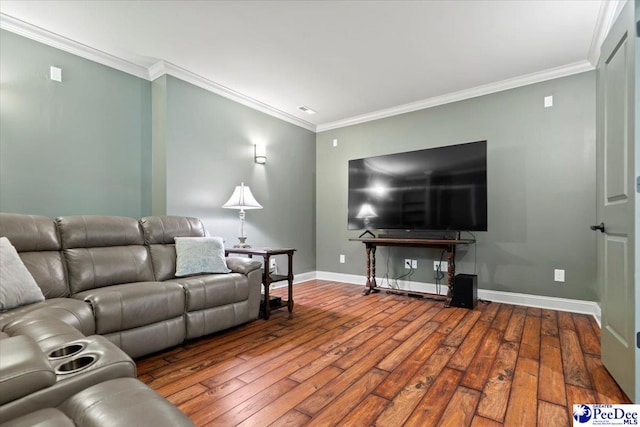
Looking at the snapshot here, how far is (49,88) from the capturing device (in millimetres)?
2799

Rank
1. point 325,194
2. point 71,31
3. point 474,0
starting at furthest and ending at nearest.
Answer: point 325,194 < point 71,31 < point 474,0

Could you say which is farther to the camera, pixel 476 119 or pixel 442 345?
pixel 476 119

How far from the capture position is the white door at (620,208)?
5.34 ft

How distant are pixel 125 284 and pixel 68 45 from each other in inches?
88.4

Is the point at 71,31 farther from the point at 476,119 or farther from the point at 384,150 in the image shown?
the point at 476,119

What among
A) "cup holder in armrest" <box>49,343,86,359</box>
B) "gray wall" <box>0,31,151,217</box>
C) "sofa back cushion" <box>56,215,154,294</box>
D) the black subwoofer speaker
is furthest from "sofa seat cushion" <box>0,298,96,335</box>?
the black subwoofer speaker

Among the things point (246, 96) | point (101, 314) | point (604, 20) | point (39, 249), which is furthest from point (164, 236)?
point (604, 20)

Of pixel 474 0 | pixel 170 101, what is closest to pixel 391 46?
pixel 474 0

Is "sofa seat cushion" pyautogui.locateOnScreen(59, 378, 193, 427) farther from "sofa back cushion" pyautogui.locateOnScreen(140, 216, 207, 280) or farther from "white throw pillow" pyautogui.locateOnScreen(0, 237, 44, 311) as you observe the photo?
"sofa back cushion" pyautogui.locateOnScreen(140, 216, 207, 280)

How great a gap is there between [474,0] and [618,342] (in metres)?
2.35

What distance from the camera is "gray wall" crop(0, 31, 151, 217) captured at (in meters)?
2.61

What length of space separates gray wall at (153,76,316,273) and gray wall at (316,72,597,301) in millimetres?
1609

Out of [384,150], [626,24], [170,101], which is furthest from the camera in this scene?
[384,150]

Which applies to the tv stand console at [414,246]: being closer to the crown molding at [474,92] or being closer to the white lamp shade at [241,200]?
the white lamp shade at [241,200]
